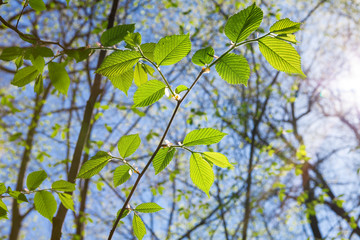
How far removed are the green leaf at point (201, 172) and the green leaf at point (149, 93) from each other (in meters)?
0.12

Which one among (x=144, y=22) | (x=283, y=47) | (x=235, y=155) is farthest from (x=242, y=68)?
(x=144, y=22)

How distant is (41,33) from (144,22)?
5.99ft

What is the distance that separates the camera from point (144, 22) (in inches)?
169

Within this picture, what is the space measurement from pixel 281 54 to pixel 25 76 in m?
0.50

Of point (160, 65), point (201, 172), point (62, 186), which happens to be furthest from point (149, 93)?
point (62, 186)

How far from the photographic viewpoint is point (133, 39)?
443 millimetres

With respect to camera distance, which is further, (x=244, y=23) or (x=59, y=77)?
(x=59, y=77)

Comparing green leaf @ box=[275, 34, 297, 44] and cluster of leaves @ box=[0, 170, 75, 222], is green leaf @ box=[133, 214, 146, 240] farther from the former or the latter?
green leaf @ box=[275, 34, 297, 44]

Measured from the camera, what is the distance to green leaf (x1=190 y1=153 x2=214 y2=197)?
45 centimetres

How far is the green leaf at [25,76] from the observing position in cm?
54

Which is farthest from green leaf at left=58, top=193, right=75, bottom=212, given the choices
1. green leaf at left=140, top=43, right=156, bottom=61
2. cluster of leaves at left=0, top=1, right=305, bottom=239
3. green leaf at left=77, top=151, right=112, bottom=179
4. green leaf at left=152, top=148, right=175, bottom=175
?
green leaf at left=140, top=43, right=156, bottom=61

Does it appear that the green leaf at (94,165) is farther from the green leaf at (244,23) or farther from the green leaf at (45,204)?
the green leaf at (244,23)

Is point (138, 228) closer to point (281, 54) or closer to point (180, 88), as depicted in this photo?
point (180, 88)

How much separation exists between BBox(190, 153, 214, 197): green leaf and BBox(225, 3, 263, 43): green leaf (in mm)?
208
